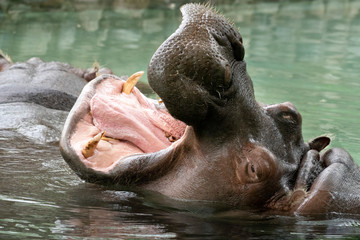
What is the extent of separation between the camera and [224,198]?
12.0ft

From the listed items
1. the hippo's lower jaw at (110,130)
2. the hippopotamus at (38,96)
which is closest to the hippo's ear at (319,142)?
the hippo's lower jaw at (110,130)

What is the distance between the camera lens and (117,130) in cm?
402

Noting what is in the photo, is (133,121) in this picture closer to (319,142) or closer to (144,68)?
(319,142)

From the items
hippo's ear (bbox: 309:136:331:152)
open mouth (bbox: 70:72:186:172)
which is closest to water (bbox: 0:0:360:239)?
open mouth (bbox: 70:72:186:172)

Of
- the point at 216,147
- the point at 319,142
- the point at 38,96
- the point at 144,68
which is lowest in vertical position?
the point at 144,68

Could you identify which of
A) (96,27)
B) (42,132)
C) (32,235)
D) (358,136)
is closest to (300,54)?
(96,27)

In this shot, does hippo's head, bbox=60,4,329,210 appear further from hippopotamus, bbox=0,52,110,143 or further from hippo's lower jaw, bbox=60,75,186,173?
hippopotamus, bbox=0,52,110,143

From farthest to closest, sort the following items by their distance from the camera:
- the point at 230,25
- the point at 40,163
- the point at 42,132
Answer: the point at 42,132 → the point at 40,163 → the point at 230,25

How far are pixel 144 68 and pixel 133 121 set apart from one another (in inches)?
273

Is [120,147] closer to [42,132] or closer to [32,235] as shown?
[32,235]

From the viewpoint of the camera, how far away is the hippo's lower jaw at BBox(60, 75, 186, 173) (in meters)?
3.81

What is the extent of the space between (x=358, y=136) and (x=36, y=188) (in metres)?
4.03

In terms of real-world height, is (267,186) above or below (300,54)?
above

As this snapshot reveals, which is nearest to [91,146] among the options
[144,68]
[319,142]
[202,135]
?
[202,135]
